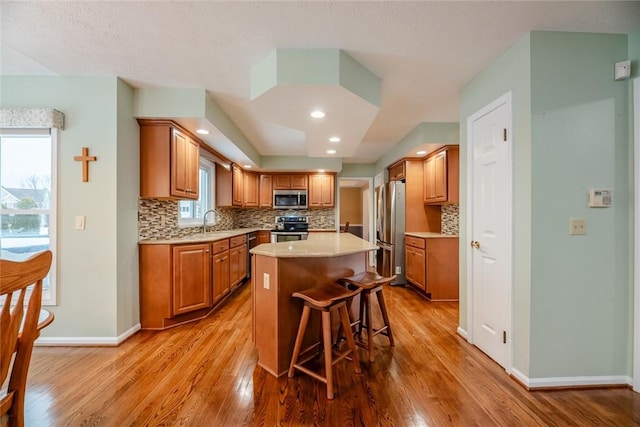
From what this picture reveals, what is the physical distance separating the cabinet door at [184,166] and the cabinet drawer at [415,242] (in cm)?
309

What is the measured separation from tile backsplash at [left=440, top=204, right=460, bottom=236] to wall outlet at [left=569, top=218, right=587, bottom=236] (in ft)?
6.98

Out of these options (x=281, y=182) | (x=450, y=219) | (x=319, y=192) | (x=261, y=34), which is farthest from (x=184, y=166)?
(x=450, y=219)

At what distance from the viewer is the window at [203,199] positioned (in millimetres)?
3766

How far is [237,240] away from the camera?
3.92m

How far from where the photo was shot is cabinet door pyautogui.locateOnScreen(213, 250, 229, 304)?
3.11 m

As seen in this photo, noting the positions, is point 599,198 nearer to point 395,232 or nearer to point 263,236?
point 395,232

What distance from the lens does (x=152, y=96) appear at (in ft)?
8.37

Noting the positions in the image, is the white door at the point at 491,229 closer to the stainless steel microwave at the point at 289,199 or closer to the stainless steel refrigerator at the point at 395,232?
the stainless steel refrigerator at the point at 395,232

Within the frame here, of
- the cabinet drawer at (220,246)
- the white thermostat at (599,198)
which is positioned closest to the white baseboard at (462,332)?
the white thermostat at (599,198)

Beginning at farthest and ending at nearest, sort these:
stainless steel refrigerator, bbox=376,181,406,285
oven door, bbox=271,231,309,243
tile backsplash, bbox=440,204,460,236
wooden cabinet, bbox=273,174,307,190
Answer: wooden cabinet, bbox=273,174,307,190, oven door, bbox=271,231,309,243, stainless steel refrigerator, bbox=376,181,406,285, tile backsplash, bbox=440,204,460,236

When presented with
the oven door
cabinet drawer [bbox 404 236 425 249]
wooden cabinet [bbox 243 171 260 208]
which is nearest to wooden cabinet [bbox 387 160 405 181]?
cabinet drawer [bbox 404 236 425 249]

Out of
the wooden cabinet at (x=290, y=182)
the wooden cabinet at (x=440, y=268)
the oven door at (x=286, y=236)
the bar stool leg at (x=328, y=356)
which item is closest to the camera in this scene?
the bar stool leg at (x=328, y=356)

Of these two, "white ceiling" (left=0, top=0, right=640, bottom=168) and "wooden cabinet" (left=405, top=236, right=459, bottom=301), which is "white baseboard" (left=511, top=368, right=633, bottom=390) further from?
"white ceiling" (left=0, top=0, right=640, bottom=168)

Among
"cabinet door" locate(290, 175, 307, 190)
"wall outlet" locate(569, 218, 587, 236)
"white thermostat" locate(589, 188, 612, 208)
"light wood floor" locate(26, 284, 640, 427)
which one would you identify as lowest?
"light wood floor" locate(26, 284, 640, 427)
